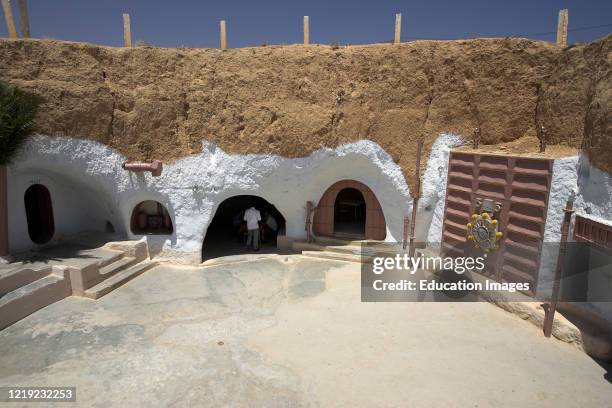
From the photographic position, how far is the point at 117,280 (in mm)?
9656

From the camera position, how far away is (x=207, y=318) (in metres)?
8.06

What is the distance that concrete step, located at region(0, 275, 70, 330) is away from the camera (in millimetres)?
7648

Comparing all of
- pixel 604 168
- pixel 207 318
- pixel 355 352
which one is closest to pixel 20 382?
pixel 207 318

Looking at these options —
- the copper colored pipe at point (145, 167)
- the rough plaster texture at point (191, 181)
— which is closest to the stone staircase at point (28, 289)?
the rough plaster texture at point (191, 181)

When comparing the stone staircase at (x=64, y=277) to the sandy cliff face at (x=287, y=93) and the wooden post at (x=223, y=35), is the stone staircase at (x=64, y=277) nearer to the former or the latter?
the sandy cliff face at (x=287, y=93)

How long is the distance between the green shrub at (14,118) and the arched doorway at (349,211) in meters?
8.92

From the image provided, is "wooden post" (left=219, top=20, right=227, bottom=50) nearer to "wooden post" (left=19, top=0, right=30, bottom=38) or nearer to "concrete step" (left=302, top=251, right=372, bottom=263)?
"wooden post" (left=19, top=0, right=30, bottom=38)

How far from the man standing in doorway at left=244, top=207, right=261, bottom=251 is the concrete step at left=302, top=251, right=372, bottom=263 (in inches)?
68.1

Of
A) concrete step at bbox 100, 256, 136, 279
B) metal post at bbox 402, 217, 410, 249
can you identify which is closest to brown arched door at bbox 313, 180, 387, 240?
metal post at bbox 402, 217, 410, 249

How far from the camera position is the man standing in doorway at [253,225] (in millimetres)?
12188

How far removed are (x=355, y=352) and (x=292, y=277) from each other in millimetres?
3673

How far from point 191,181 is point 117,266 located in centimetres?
296

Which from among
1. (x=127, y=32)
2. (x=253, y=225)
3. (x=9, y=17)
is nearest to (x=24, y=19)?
(x=9, y=17)

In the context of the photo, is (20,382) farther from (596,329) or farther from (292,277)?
(596,329)
